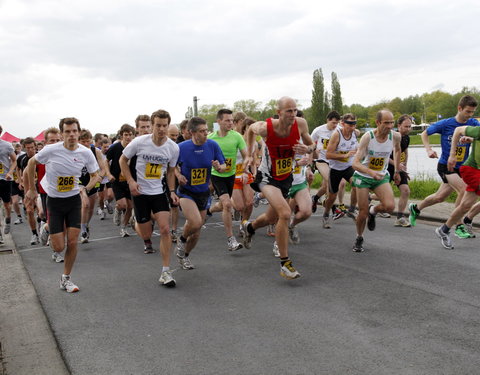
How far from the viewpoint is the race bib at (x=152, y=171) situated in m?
6.38

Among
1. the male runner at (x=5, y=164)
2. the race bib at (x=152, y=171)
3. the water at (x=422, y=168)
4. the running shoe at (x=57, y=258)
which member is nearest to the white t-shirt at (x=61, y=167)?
the race bib at (x=152, y=171)

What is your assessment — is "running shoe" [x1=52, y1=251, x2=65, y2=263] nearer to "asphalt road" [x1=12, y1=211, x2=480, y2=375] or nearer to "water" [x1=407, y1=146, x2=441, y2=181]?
"asphalt road" [x1=12, y1=211, x2=480, y2=375]

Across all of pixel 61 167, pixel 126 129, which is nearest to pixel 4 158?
pixel 126 129

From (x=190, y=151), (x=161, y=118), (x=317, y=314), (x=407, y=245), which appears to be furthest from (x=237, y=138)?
(x=317, y=314)

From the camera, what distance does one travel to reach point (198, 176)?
6.82m

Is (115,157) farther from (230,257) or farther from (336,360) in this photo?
(336,360)

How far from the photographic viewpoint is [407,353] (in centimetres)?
374

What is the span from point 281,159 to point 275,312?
7.00 ft

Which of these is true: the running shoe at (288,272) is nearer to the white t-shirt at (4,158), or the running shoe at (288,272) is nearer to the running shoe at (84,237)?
the running shoe at (84,237)

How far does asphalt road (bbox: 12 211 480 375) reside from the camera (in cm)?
372

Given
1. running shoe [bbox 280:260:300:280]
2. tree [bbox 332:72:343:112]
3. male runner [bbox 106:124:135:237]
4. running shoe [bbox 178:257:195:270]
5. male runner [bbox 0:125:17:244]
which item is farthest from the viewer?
tree [bbox 332:72:343:112]

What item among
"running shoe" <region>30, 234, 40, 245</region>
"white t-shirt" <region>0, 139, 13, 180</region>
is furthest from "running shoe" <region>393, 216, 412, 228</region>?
"white t-shirt" <region>0, 139, 13, 180</region>

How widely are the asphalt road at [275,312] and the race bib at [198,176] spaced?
117 cm

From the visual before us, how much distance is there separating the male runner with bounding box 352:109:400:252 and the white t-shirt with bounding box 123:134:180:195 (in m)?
2.73
